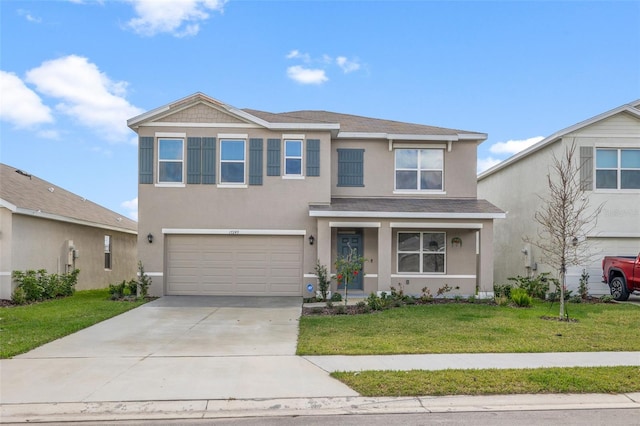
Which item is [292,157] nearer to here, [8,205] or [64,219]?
[64,219]

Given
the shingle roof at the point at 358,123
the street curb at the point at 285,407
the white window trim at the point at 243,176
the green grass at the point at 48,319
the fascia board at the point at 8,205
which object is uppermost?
the shingle roof at the point at 358,123

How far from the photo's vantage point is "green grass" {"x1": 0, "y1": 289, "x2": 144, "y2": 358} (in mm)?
9211

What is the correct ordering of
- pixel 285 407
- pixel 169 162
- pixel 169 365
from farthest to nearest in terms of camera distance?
1. pixel 169 162
2. pixel 169 365
3. pixel 285 407

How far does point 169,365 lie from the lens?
7.68 meters

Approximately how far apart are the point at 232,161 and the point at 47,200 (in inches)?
303

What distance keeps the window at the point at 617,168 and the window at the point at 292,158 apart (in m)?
10.4

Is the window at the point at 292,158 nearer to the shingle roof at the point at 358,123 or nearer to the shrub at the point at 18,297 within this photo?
the shingle roof at the point at 358,123

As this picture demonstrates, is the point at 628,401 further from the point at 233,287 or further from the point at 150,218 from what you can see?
the point at 150,218

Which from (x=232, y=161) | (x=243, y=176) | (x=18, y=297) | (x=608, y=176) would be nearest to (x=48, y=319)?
(x=18, y=297)

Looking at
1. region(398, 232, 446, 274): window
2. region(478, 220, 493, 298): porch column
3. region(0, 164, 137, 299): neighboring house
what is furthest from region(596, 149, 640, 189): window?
region(0, 164, 137, 299): neighboring house

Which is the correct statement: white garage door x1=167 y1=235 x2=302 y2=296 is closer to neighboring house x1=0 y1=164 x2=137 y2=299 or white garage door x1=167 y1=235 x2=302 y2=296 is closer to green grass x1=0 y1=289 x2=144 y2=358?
green grass x1=0 y1=289 x2=144 y2=358

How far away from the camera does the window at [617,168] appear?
56.1 ft

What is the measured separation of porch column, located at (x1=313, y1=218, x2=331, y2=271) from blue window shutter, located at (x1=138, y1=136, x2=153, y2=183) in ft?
19.5

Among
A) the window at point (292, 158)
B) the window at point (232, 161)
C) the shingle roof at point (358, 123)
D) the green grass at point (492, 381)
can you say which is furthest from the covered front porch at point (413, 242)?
the green grass at point (492, 381)
